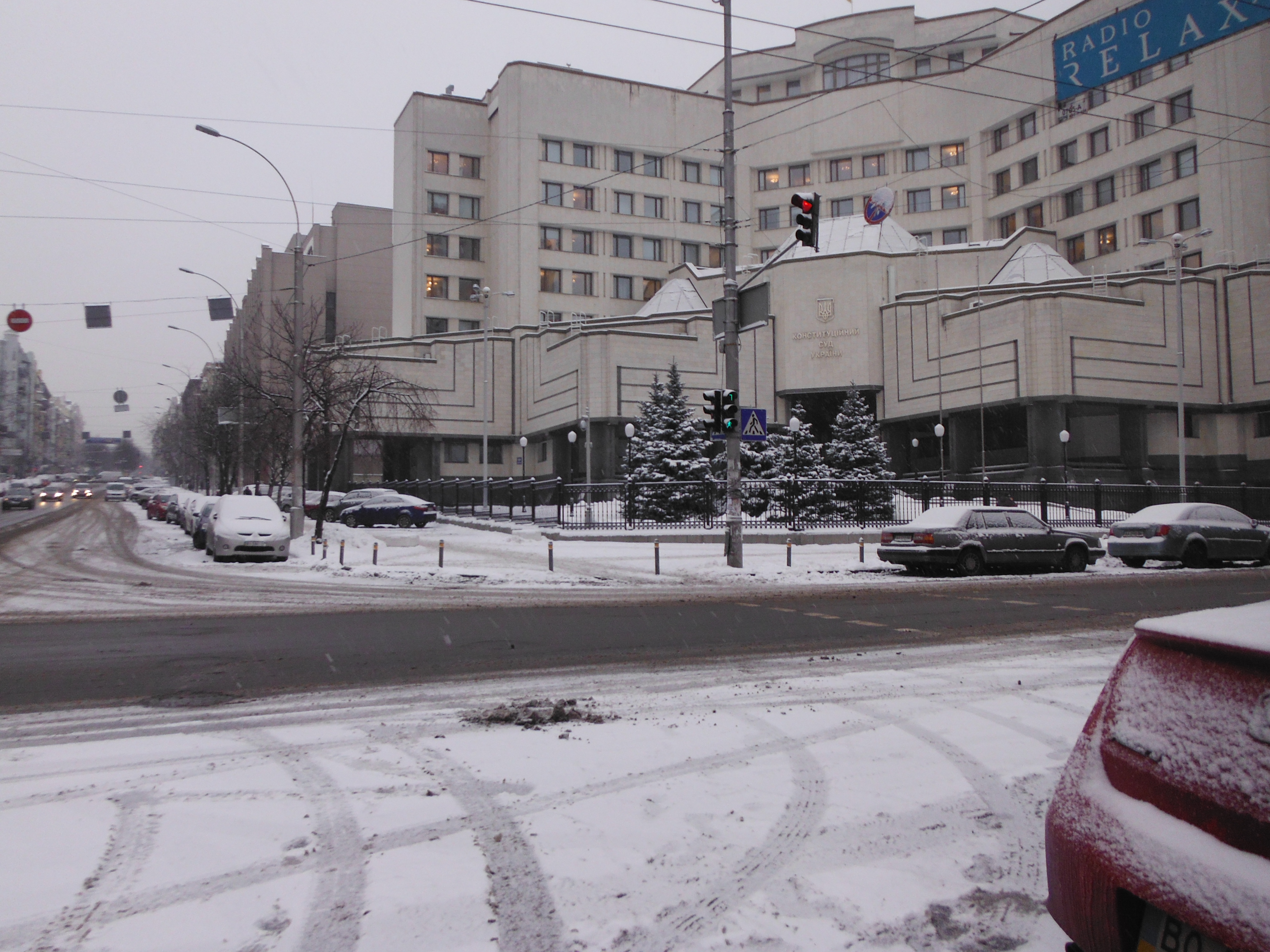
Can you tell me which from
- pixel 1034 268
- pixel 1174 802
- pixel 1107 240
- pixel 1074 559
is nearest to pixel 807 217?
pixel 1074 559

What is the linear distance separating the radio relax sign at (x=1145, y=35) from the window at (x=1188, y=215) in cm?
4993

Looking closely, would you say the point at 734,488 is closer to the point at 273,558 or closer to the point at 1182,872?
the point at 273,558

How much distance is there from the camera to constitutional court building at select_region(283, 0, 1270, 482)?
48.0 metres

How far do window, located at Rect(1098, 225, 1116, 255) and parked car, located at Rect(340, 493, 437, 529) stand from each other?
4858 cm

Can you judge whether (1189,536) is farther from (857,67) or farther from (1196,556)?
(857,67)

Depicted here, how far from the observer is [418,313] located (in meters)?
66.2

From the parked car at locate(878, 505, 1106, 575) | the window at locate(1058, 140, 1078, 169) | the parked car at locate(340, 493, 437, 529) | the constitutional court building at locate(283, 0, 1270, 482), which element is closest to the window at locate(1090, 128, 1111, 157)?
the constitutional court building at locate(283, 0, 1270, 482)

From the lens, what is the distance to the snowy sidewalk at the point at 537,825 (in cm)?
318

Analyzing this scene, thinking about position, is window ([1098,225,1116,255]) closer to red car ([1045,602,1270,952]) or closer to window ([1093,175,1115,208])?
window ([1093,175,1115,208])

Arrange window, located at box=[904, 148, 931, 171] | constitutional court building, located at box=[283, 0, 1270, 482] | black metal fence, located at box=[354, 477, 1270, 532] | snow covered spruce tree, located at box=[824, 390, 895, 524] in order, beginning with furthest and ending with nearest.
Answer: window, located at box=[904, 148, 931, 171], constitutional court building, located at box=[283, 0, 1270, 482], snow covered spruce tree, located at box=[824, 390, 895, 524], black metal fence, located at box=[354, 477, 1270, 532]

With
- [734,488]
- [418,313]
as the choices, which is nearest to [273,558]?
[734,488]

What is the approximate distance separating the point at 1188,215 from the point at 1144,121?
6587mm

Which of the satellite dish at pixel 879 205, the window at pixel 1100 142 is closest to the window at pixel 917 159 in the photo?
the window at pixel 1100 142

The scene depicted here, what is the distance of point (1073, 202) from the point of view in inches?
2414
